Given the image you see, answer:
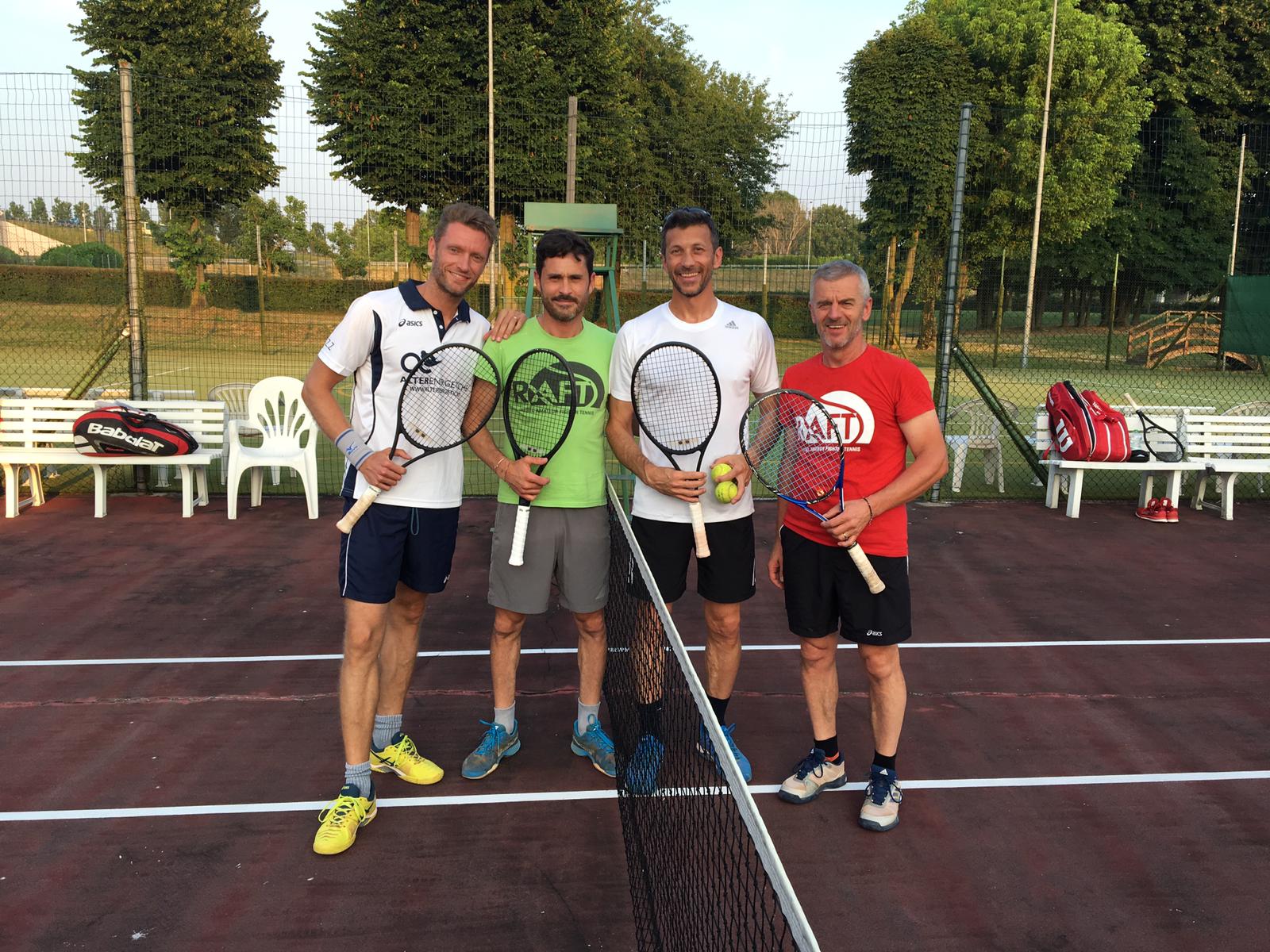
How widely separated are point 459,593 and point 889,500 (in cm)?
338

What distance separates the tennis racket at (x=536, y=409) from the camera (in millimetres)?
3438

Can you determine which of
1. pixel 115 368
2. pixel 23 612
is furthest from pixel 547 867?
pixel 115 368

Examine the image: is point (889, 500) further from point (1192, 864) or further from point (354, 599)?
point (354, 599)

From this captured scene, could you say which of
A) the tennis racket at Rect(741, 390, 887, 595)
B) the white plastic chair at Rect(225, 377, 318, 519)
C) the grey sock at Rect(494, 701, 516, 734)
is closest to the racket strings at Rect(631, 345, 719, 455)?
the tennis racket at Rect(741, 390, 887, 595)

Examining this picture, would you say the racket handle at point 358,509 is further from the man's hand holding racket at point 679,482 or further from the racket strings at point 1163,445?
the racket strings at point 1163,445

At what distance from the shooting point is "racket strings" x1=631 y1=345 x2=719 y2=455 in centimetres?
Result: 342

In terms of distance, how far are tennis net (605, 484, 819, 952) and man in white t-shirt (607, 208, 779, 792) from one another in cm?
9

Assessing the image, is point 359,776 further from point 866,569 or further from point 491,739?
point 866,569

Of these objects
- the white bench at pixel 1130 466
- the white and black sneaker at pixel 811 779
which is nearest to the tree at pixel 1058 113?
the white bench at pixel 1130 466

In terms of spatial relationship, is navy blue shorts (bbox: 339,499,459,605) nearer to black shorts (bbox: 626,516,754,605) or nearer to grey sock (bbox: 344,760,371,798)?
grey sock (bbox: 344,760,371,798)

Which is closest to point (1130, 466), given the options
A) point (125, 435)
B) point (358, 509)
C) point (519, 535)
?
point (519, 535)

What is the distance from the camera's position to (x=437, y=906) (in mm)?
2861

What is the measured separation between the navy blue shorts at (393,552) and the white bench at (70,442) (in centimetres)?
493

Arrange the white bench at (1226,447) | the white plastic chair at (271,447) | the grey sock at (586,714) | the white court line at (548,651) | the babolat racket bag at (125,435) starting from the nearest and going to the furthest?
the grey sock at (586,714), the white court line at (548,651), the babolat racket bag at (125,435), the white plastic chair at (271,447), the white bench at (1226,447)
